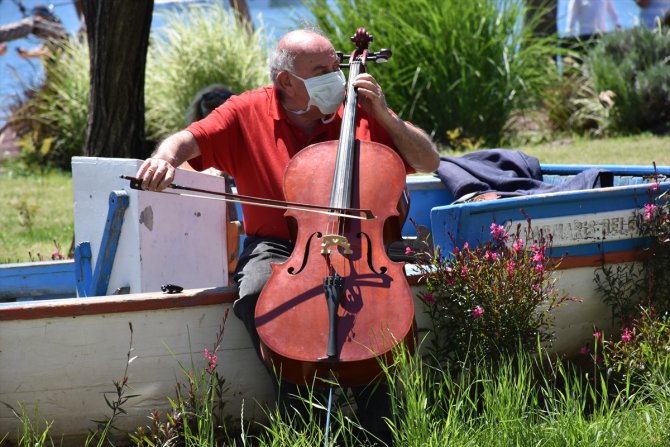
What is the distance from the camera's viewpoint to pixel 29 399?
11.7 feet

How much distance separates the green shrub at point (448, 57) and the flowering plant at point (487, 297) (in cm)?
604

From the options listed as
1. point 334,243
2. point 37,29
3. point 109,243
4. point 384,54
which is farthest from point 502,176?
point 37,29

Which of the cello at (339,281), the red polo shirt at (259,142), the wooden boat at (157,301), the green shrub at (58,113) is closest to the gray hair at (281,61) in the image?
the red polo shirt at (259,142)

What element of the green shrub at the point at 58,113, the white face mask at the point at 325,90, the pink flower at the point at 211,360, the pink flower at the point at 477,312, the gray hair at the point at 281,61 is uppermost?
the green shrub at the point at 58,113

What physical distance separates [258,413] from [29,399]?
81cm

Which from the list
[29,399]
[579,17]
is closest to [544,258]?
[29,399]

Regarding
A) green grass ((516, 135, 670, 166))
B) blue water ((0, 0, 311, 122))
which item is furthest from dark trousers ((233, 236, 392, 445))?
blue water ((0, 0, 311, 122))

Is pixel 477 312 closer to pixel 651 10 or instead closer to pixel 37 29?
pixel 651 10

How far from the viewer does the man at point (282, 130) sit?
3.79 metres

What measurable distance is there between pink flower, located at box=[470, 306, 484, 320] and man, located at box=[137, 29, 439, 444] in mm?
646

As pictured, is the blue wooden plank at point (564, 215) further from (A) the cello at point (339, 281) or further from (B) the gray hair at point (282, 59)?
(B) the gray hair at point (282, 59)

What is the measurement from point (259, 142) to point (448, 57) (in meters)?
6.12

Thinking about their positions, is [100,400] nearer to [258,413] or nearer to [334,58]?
[258,413]

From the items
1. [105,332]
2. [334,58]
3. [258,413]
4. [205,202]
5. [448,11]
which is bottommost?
[258,413]
